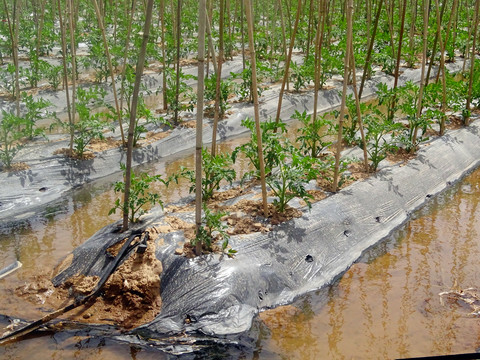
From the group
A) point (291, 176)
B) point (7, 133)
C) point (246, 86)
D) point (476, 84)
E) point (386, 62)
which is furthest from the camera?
point (386, 62)

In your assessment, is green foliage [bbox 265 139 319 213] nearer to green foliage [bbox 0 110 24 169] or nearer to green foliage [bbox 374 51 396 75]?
green foliage [bbox 0 110 24 169]

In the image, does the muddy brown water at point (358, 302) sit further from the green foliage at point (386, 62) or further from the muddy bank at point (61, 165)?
the green foliage at point (386, 62)

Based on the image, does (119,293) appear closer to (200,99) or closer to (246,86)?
(200,99)

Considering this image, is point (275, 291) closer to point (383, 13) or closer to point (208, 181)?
point (208, 181)

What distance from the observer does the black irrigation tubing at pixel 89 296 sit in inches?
115

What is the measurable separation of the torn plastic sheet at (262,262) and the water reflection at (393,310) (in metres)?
0.13

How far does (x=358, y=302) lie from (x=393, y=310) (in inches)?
9.2

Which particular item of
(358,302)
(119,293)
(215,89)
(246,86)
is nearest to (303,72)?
(246,86)

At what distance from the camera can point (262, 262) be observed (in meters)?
3.42

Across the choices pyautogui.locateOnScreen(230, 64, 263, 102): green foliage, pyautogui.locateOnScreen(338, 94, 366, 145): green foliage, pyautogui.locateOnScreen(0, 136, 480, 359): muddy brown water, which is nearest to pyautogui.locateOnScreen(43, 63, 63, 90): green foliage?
pyautogui.locateOnScreen(230, 64, 263, 102): green foliage

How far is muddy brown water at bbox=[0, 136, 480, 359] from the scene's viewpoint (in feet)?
9.57

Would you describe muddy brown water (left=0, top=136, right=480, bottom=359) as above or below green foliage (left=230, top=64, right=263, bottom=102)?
below

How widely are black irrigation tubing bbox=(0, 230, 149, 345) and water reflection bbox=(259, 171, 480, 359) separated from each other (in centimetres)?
103

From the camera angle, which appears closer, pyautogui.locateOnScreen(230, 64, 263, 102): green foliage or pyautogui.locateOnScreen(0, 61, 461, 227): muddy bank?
pyautogui.locateOnScreen(0, 61, 461, 227): muddy bank
